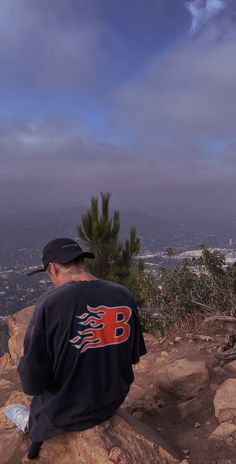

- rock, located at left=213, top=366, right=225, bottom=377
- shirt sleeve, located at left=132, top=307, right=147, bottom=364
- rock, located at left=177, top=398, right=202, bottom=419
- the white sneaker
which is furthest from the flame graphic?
rock, located at left=213, top=366, right=225, bottom=377

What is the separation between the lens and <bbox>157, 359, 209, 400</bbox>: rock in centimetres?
468

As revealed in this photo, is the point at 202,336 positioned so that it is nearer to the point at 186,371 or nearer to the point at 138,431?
the point at 186,371

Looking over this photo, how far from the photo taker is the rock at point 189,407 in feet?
13.8

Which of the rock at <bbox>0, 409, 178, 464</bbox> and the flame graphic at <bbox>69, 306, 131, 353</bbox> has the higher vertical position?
the flame graphic at <bbox>69, 306, 131, 353</bbox>

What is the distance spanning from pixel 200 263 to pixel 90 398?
19.6 feet

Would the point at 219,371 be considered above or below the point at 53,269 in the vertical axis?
below

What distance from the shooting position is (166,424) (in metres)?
4.09

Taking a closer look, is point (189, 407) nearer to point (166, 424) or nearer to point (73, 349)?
point (166, 424)

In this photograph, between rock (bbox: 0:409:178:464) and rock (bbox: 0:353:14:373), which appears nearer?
rock (bbox: 0:409:178:464)

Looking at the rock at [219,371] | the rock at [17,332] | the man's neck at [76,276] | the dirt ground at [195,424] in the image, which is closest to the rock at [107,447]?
the dirt ground at [195,424]

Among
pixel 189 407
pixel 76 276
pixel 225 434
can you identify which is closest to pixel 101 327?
pixel 76 276

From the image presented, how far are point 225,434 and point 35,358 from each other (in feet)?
6.46

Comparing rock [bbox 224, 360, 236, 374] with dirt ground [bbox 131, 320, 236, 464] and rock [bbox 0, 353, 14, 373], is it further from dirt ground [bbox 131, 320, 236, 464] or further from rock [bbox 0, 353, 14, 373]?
rock [bbox 0, 353, 14, 373]

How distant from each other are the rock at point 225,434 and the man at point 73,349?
1.08 metres
